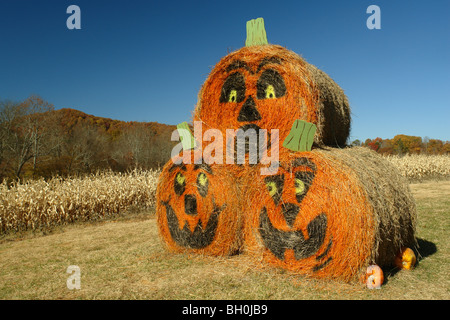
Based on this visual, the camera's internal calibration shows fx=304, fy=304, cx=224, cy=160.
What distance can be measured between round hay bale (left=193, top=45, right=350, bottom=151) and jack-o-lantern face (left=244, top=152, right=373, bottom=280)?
66cm

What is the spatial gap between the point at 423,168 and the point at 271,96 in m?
21.6

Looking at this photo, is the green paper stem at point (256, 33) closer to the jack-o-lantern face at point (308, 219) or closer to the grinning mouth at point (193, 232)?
the jack-o-lantern face at point (308, 219)

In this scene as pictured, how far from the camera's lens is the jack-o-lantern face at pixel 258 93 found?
4.75m

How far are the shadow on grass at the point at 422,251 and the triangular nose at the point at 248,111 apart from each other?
3.14m

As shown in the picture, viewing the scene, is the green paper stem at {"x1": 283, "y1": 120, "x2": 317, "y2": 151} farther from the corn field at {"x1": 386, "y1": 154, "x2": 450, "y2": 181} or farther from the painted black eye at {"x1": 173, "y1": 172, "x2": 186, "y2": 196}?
the corn field at {"x1": 386, "y1": 154, "x2": 450, "y2": 181}

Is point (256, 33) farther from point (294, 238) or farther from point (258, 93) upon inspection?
point (294, 238)

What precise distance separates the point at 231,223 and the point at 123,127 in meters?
50.3

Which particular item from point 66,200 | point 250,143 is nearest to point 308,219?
point 250,143

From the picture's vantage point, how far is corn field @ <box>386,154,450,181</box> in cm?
2122

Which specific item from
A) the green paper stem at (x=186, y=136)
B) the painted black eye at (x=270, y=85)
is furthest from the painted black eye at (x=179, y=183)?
the painted black eye at (x=270, y=85)
